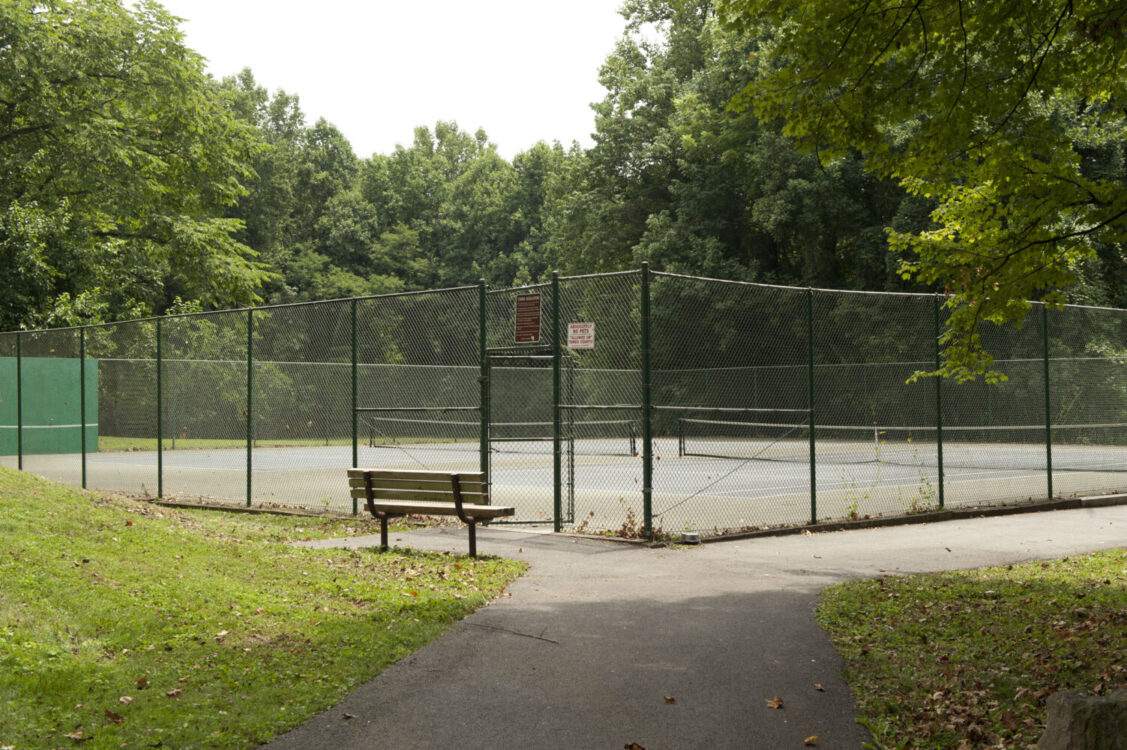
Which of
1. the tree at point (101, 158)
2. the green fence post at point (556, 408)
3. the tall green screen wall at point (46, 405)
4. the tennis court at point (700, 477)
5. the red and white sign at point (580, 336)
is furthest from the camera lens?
the tree at point (101, 158)

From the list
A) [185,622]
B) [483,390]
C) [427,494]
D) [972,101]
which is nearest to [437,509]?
[427,494]

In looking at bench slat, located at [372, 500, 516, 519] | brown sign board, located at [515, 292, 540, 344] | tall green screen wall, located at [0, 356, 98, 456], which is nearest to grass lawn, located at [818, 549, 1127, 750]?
bench slat, located at [372, 500, 516, 519]

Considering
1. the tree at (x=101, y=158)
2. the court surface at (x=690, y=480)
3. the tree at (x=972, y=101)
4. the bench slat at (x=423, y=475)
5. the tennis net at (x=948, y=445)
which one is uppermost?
the tree at (x=101, y=158)

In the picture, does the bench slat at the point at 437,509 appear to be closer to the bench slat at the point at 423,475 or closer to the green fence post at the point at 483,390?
the bench slat at the point at 423,475

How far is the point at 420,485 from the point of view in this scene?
9.82 meters

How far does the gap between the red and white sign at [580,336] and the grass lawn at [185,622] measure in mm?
2918

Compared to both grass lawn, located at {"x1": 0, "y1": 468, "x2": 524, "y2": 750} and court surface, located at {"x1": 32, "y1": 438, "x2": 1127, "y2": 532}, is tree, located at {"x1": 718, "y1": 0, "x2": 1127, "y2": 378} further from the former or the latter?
grass lawn, located at {"x1": 0, "y1": 468, "x2": 524, "y2": 750}

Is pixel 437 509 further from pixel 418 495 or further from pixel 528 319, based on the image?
pixel 528 319

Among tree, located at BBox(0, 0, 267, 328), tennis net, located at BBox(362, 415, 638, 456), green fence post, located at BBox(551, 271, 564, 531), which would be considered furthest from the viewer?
tree, located at BBox(0, 0, 267, 328)

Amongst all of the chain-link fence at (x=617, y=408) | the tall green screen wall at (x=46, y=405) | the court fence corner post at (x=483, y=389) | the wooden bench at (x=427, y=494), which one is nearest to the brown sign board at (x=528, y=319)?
the chain-link fence at (x=617, y=408)

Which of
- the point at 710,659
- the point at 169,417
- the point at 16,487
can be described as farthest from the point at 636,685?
the point at 169,417

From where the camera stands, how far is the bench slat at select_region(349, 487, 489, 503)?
9531mm

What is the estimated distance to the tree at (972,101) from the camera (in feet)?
25.2

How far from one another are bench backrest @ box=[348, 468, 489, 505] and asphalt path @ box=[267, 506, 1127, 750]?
27.1 inches
